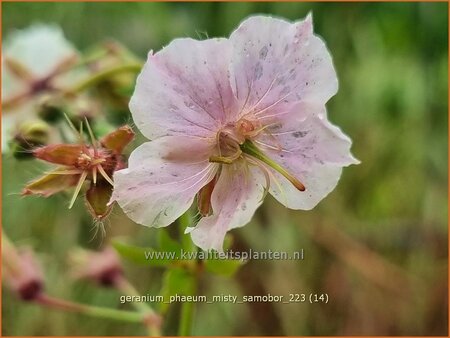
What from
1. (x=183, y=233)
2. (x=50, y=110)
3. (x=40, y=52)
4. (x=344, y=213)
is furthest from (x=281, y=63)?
(x=344, y=213)

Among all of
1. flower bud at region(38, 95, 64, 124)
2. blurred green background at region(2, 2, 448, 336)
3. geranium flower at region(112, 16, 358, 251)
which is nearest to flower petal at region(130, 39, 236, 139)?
geranium flower at region(112, 16, 358, 251)

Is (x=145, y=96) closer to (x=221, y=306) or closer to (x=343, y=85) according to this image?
(x=221, y=306)

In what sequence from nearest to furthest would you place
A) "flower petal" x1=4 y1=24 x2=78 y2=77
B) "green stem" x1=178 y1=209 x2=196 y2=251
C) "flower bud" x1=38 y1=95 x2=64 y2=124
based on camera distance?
"green stem" x1=178 y1=209 x2=196 y2=251
"flower bud" x1=38 y1=95 x2=64 y2=124
"flower petal" x1=4 y1=24 x2=78 y2=77

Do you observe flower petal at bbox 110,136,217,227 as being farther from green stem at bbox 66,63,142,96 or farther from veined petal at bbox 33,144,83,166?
green stem at bbox 66,63,142,96

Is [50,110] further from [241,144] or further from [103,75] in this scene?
[241,144]

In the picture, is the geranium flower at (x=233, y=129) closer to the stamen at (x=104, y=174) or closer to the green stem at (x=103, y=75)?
the stamen at (x=104, y=174)

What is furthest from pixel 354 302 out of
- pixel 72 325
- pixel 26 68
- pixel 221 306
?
pixel 26 68
